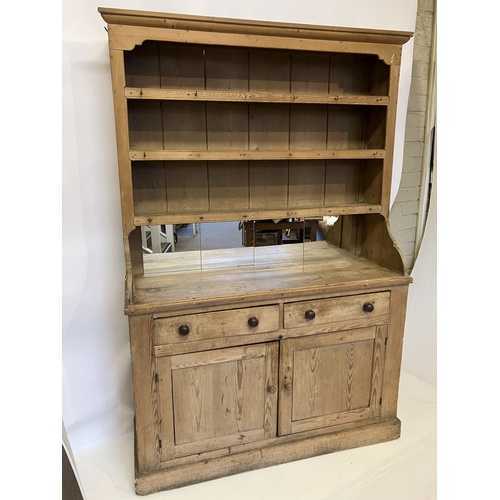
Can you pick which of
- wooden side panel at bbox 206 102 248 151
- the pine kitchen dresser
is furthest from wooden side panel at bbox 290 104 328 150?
wooden side panel at bbox 206 102 248 151

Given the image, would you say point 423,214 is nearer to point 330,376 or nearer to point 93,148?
point 330,376

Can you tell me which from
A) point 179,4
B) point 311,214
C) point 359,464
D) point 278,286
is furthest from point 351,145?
point 359,464

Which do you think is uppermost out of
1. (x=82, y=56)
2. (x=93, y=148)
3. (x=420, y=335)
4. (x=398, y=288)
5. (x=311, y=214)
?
(x=82, y=56)

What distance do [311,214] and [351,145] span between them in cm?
47

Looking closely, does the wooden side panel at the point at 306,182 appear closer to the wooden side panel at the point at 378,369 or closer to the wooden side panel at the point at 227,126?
the wooden side panel at the point at 227,126

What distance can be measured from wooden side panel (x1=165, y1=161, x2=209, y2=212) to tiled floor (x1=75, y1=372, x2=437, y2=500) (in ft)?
4.02

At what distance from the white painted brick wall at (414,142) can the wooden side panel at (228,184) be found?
111cm

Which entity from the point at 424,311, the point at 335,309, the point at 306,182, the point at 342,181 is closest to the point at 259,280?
the point at 335,309

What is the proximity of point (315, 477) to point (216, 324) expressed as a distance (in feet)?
2.74

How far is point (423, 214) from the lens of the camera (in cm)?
260

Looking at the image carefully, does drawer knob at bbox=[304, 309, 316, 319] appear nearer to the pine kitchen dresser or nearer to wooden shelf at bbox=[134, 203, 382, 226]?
the pine kitchen dresser

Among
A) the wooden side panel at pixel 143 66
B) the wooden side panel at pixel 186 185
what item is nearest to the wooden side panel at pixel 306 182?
the wooden side panel at pixel 186 185

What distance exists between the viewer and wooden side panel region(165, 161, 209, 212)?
6.15 ft

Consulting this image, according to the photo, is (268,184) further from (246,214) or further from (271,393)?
(271,393)
